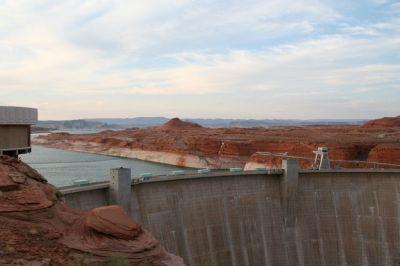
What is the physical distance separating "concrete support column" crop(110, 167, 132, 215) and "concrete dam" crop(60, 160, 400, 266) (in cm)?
134

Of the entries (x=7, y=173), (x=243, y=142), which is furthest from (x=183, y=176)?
(x=243, y=142)

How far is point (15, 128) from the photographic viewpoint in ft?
59.9

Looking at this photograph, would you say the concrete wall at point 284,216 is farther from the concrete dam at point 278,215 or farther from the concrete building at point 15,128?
the concrete building at point 15,128

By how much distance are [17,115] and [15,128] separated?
0.62 metres

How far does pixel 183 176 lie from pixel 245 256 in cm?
634

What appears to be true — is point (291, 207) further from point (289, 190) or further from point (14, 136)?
point (14, 136)

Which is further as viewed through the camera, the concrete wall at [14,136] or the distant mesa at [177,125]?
the distant mesa at [177,125]

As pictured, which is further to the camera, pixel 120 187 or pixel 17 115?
pixel 120 187

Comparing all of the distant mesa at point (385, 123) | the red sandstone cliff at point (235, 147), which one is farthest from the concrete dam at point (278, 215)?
the distant mesa at point (385, 123)

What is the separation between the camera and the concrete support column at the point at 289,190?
30688mm

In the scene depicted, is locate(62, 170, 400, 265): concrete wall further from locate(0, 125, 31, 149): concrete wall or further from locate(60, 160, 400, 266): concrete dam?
locate(0, 125, 31, 149): concrete wall

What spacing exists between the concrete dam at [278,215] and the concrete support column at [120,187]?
1.34m

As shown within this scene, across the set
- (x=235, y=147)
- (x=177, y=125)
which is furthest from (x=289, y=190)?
(x=177, y=125)

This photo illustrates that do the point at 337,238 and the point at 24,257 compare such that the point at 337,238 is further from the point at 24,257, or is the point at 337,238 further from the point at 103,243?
the point at 24,257
